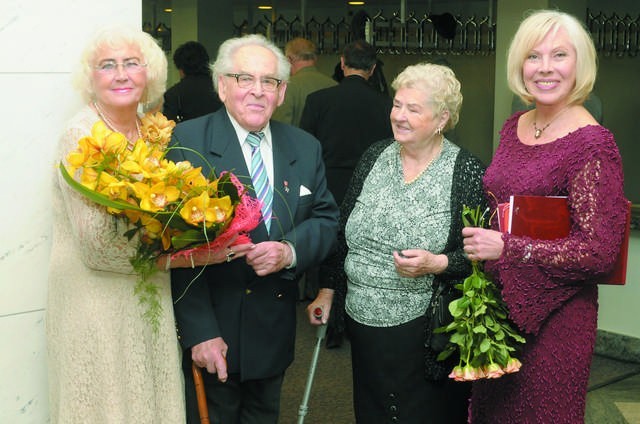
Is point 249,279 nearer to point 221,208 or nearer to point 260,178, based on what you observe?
point 260,178

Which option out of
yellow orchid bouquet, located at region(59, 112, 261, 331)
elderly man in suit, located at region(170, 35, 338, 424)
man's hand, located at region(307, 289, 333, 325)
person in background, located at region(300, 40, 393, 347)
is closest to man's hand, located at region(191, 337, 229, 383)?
elderly man in suit, located at region(170, 35, 338, 424)

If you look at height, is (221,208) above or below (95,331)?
above

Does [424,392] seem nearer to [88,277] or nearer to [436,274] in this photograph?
[436,274]

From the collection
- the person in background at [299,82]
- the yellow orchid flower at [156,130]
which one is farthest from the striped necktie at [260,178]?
the person in background at [299,82]

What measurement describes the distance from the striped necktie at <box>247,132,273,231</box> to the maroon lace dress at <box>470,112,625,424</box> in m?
0.75

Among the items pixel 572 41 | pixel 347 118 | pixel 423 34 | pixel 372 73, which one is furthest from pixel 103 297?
pixel 423 34

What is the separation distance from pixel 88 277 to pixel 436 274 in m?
1.23

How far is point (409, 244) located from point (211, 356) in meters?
0.81

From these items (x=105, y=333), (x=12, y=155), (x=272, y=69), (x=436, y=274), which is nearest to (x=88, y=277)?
(x=105, y=333)

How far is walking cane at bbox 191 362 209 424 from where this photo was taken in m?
3.09

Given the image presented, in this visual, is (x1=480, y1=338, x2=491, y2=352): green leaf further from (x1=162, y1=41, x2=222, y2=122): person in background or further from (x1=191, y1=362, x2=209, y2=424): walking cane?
(x1=162, y1=41, x2=222, y2=122): person in background

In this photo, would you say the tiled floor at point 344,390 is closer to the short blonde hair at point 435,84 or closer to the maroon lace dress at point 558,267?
the maroon lace dress at point 558,267

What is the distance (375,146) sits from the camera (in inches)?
144

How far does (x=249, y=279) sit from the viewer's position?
320 centimetres
